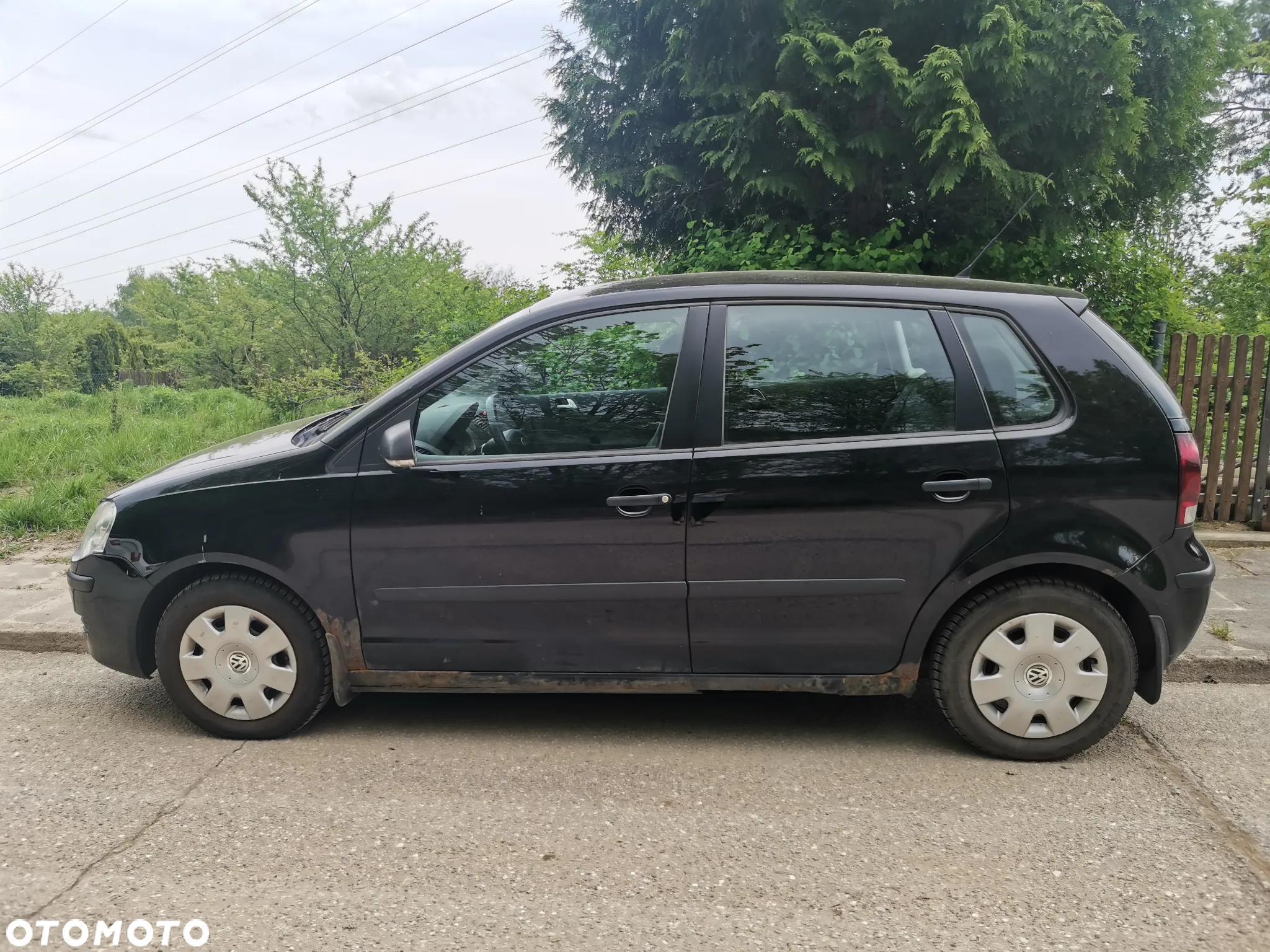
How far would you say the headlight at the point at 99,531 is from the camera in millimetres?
3811

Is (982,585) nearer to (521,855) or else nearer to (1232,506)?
(521,855)

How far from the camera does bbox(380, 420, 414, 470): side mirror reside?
3.56m

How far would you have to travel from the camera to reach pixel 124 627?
3787 mm

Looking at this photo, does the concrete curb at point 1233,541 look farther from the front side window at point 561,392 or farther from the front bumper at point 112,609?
Answer: the front bumper at point 112,609

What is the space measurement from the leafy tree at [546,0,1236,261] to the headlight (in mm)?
5378

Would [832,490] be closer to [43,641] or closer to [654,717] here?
[654,717]

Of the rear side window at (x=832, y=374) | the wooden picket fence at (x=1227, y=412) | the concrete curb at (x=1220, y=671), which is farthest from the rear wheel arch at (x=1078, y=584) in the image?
the wooden picket fence at (x=1227, y=412)

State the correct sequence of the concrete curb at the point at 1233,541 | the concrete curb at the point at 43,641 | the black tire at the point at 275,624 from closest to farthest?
1. the black tire at the point at 275,624
2. the concrete curb at the point at 43,641
3. the concrete curb at the point at 1233,541

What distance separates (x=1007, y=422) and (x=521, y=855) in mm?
2261

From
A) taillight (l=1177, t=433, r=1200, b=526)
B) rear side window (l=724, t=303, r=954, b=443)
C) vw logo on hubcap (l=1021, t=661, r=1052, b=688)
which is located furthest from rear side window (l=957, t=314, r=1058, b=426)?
vw logo on hubcap (l=1021, t=661, r=1052, b=688)

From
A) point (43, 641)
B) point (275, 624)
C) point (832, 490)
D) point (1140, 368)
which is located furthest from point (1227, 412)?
point (43, 641)

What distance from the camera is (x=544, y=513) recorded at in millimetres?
3502

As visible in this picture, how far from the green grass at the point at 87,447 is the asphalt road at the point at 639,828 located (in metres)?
3.95

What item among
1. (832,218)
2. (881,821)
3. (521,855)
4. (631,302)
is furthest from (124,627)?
(832,218)
